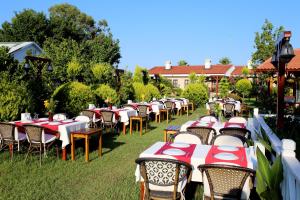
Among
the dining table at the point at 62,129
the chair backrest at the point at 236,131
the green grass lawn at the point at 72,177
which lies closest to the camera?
the green grass lawn at the point at 72,177

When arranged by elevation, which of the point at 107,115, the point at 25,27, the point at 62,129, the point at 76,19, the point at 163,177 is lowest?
the point at 163,177

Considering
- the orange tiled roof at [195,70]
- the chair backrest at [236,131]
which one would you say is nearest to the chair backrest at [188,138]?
the chair backrest at [236,131]

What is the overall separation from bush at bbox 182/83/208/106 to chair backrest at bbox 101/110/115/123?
10901mm

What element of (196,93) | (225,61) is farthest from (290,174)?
(225,61)

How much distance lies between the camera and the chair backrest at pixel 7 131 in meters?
6.45

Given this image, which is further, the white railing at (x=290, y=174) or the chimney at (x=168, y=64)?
the chimney at (x=168, y=64)

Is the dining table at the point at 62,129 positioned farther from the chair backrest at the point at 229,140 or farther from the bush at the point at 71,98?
the bush at the point at 71,98

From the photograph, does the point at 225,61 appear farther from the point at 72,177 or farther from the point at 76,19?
the point at 72,177

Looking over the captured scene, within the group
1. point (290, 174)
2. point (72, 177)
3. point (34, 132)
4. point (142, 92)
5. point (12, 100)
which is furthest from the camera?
point (142, 92)

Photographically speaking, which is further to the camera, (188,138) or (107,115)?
(107,115)

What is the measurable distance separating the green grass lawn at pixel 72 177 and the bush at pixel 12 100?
150 cm

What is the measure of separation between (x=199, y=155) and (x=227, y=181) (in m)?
0.73

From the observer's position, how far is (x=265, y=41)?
1055 inches

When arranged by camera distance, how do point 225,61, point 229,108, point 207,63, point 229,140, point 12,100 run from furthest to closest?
point 225,61
point 207,63
point 229,108
point 12,100
point 229,140
